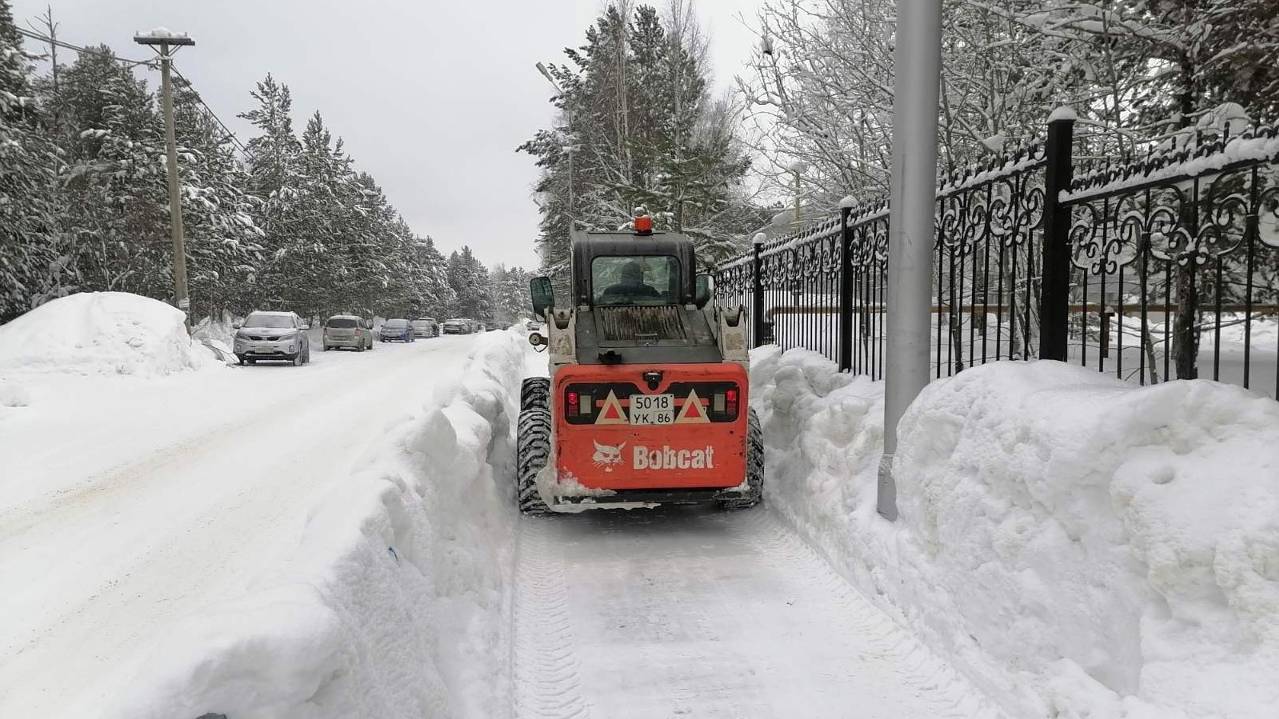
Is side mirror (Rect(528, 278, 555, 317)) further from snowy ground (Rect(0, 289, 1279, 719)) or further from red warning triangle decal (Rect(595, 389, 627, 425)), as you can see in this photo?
red warning triangle decal (Rect(595, 389, 627, 425))

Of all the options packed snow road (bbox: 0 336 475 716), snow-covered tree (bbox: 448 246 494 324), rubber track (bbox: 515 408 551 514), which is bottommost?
packed snow road (bbox: 0 336 475 716)

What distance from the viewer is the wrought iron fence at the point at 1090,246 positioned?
3.24m

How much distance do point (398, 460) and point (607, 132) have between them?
2580 cm

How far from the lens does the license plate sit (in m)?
5.53

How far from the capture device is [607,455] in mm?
5547

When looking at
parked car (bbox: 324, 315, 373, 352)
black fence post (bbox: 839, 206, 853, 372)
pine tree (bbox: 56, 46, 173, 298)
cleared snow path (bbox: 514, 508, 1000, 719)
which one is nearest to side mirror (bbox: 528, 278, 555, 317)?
cleared snow path (bbox: 514, 508, 1000, 719)

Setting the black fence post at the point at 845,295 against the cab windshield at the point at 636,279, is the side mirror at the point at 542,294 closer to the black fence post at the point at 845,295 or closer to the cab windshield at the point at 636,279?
the cab windshield at the point at 636,279

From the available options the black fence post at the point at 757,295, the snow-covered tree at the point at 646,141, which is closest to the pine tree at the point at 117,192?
the snow-covered tree at the point at 646,141

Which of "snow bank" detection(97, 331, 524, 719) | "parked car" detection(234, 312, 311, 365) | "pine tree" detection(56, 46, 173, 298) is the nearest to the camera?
"snow bank" detection(97, 331, 524, 719)

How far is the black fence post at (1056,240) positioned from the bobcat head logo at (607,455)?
2967 millimetres

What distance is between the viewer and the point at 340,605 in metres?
2.48

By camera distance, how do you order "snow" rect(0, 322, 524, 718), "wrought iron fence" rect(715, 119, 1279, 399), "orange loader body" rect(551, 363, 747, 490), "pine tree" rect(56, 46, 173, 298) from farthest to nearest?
"pine tree" rect(56, 46, 173, 298), "orange loader body" rect(551, 363, 747, 490), "wrought iron fence" rect(715, 119, 1279, 399), "snow" rect(0, 322, 524, 718)

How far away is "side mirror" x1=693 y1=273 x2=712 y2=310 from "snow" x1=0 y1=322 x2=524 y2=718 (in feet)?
7.58

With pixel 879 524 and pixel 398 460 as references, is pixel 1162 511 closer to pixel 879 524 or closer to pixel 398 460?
pixel 879 524
